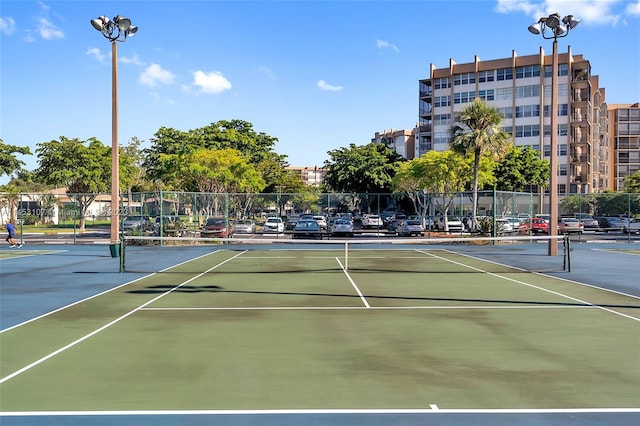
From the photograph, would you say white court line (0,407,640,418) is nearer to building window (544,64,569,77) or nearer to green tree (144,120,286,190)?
green tree (144,120,286,190)

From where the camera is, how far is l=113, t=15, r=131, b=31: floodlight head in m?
26.0

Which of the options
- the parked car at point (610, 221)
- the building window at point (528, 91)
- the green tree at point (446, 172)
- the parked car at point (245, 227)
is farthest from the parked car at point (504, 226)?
the building window at point (528, 91)

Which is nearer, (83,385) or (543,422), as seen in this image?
(543,422)

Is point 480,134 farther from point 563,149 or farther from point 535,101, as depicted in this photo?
point 535,101

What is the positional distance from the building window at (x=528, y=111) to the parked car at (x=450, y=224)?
4362 cm

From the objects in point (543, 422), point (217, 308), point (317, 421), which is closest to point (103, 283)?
point (217, 308)

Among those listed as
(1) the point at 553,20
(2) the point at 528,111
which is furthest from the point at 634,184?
(1) the point at 553,20

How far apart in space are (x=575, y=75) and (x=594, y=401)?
3304 inches

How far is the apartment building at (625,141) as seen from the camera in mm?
110812

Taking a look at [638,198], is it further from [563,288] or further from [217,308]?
[217,308]

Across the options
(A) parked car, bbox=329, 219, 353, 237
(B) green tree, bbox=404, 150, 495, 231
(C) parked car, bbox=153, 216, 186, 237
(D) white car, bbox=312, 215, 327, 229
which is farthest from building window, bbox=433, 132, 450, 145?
(C) parked car, bbox=153, 216, 186, 237

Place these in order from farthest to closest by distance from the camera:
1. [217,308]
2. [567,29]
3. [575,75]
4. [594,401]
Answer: [575,75]
[567,29]
[217,308]
[594,401]

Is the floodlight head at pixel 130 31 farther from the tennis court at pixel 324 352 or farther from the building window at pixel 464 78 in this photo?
the building window at pixel 464 78

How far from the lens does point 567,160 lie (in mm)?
82250
